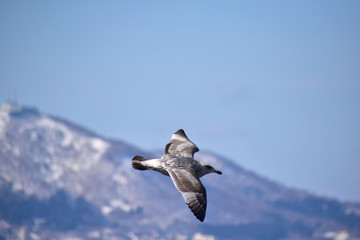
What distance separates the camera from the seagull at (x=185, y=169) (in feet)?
135

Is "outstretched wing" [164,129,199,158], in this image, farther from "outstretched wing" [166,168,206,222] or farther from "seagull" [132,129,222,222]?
"outstretched wing" [166,168,206,222]

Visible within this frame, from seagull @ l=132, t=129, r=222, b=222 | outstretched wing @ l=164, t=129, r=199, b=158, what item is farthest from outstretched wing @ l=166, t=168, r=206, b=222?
outstretched wing @ l=164, t=129, r=199, b=158

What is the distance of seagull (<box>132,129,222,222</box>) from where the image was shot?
4120 centimetres

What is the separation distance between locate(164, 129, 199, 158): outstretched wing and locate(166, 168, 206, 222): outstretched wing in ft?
13.7

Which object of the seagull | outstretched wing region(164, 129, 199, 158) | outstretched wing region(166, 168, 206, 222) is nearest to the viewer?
outstretched wing region(166, 168, 206, 222)

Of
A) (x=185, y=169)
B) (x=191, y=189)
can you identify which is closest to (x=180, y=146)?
(x=185, y=169)

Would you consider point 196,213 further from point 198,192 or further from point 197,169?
point 197,169

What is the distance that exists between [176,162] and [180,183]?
292 cm

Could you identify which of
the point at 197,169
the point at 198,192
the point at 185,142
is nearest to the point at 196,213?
the point at 198,192

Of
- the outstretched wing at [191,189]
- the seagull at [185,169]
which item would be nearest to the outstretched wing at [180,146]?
the seagull at [185,169]

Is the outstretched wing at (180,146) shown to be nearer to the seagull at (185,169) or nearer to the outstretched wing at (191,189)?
the seagull at (185,169)

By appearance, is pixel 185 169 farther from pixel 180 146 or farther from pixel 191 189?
pixel 180 146

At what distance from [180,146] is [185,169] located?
21.3ft

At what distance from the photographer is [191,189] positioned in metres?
41.9
